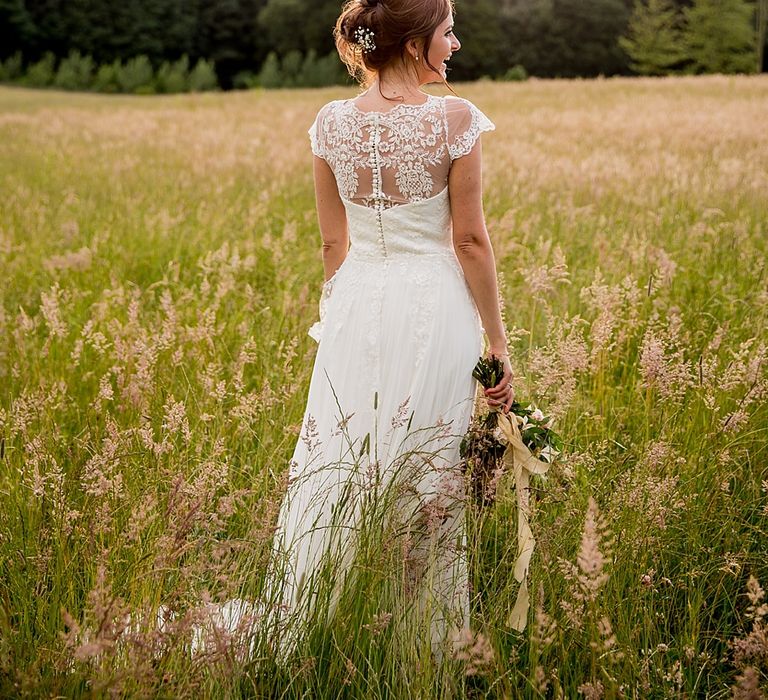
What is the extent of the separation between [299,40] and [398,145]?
209ft

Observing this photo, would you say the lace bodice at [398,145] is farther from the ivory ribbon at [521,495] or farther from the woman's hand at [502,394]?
the ivory ribbon at [521,495]

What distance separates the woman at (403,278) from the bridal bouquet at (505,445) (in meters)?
0.05

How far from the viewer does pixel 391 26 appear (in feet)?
8.44

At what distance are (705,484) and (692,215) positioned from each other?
491 centimetres

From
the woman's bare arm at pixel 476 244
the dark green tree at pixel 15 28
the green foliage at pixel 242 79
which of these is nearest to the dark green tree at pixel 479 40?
the green foliage at pixel 242 79

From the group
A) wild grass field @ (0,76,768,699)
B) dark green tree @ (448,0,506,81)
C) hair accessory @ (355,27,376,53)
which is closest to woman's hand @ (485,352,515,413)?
wild grass field @ (0,76,768,699)

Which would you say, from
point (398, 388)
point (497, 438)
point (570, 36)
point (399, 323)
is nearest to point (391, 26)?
point (399, 323)

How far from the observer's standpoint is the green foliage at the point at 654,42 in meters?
52.9

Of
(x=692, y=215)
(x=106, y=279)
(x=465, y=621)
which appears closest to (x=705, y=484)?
(x=465, y=621)

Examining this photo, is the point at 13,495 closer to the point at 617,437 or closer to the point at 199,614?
the point at 199,614

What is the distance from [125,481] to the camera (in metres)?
2.95

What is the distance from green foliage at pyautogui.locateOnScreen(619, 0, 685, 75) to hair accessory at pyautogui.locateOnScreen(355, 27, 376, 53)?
54.1 metres

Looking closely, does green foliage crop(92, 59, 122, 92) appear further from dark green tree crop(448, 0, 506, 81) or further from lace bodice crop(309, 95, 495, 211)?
lace bodice crop(309, 95, 495, 211)

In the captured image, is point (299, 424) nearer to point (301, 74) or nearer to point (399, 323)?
point (399, 323)
